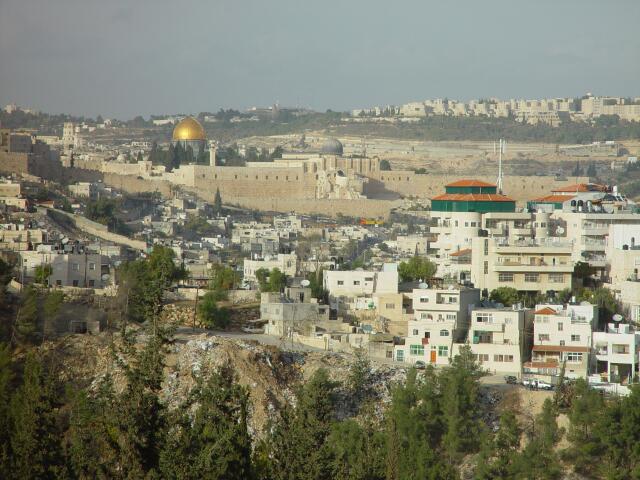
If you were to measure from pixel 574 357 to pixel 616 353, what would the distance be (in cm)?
62

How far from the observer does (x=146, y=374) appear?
64.0 feet

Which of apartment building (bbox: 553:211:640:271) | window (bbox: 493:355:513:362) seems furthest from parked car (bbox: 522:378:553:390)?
apartment building (bbox: 553:211:640:271)

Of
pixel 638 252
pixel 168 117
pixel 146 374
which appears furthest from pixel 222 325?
pixel 168 117

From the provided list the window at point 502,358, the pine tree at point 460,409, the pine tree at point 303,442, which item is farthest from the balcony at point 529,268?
the pine tree at point 303,442

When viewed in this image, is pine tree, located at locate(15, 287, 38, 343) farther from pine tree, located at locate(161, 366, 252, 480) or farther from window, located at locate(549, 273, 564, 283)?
window, located at locate(549, 273, 564, 283)

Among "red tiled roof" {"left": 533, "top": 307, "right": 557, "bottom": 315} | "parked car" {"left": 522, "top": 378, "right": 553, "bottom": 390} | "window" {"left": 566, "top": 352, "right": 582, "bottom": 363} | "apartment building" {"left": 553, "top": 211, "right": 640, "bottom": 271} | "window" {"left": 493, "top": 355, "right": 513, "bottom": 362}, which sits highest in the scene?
"apartment building" {"left": 553, "top": 211, "right": 640, "bottom": 271}

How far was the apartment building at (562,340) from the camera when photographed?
26.2 m

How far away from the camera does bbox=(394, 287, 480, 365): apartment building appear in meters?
26.8

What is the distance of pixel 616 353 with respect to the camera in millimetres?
26375

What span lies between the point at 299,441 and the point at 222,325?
8496 mm

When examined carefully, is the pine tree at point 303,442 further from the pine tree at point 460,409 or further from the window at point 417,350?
the window at point 417,350

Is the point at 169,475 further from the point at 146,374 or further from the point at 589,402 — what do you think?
the point at 589,402

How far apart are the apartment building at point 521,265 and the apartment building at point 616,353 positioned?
11.0 ft

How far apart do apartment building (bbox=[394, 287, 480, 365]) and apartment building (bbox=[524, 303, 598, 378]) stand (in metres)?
1.13
